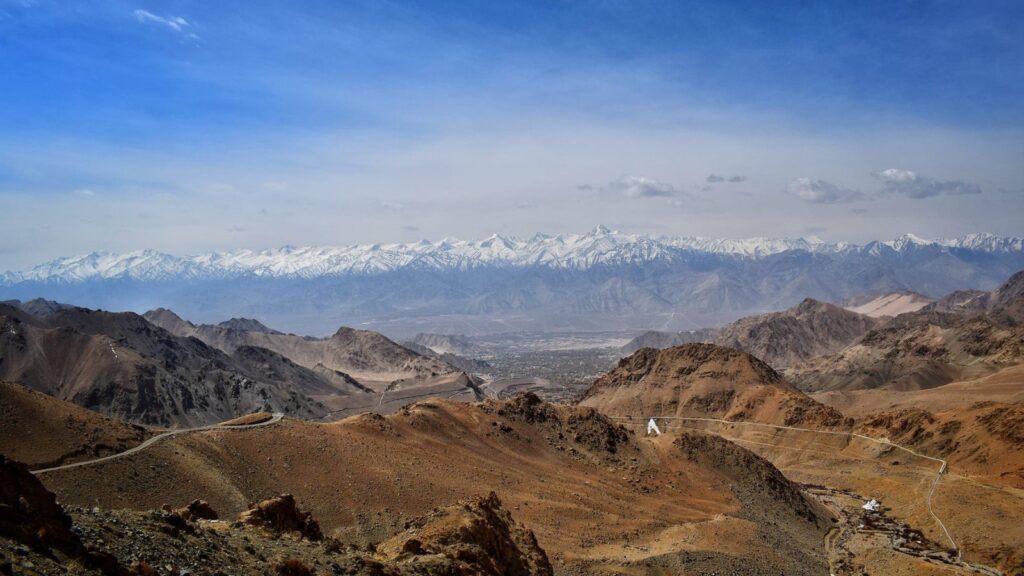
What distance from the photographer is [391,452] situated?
63.0 m

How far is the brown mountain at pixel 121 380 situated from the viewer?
122875mm

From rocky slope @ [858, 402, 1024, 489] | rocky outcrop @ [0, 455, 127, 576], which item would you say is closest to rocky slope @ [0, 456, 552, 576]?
rocky outcrop @ [0, 455, 127, 576]

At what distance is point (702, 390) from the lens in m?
134

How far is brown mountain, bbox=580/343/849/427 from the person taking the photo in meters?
120

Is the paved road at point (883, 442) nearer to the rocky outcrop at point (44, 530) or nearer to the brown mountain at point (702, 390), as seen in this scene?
the brown mountain at point (702, 390)

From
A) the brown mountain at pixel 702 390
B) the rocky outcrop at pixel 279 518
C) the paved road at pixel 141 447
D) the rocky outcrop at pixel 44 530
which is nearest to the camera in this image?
the rocky outcrop at pixel 44 530

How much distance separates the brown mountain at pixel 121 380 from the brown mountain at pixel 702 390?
63.1 metres

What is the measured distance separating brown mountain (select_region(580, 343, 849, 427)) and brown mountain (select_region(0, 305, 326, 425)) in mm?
63110

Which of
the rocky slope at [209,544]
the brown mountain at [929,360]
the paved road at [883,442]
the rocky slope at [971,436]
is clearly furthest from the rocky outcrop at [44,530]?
the brown mountain at [929,360]

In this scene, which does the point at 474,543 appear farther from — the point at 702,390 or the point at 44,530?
the point at 702,390

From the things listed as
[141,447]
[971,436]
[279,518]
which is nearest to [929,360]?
[971,436]

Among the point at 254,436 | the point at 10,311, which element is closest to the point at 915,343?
the point at 254,436

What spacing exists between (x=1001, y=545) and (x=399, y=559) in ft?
202

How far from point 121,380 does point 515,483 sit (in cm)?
9237
